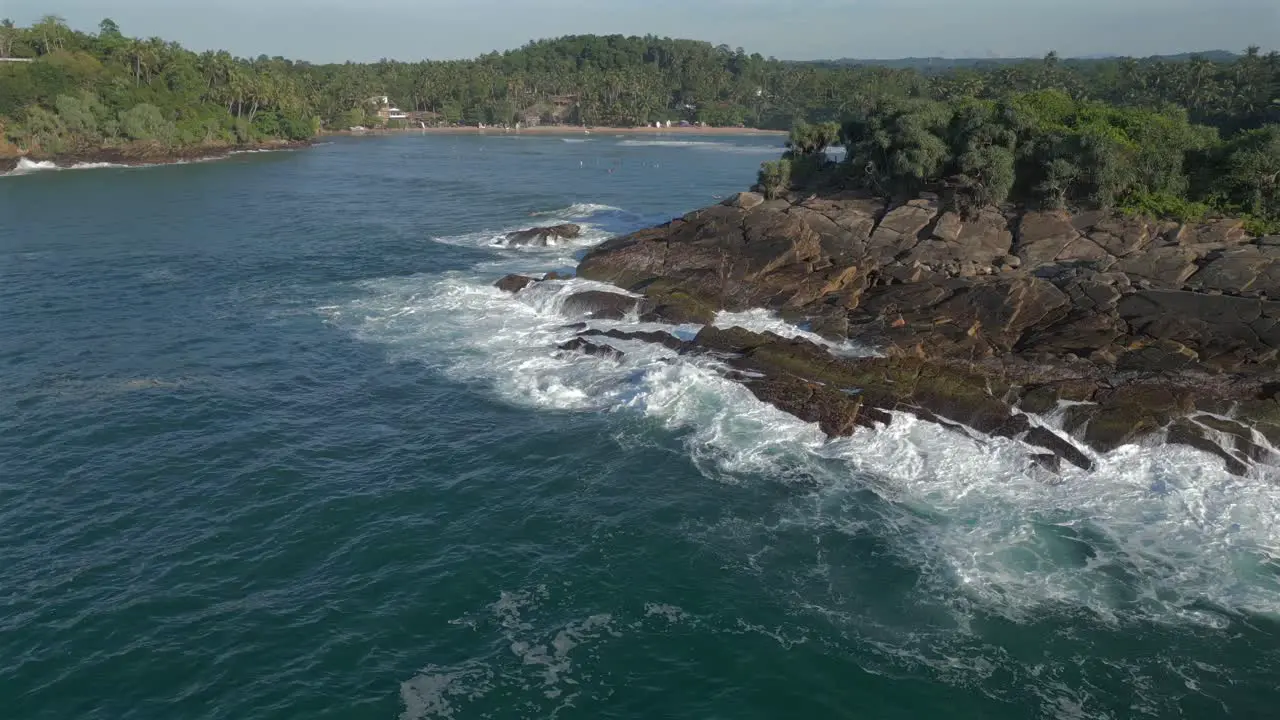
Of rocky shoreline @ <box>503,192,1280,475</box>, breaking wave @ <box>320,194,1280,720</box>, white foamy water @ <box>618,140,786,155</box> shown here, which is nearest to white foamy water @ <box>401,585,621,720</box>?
breaking wave @ <box>320,194,1280,720</box>

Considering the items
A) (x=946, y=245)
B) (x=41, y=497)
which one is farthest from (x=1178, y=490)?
(x=41, y=497)

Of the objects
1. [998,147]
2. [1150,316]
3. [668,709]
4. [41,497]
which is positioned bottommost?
[668,709]

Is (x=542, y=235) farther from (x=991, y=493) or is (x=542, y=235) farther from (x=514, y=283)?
(x=991, y=493)

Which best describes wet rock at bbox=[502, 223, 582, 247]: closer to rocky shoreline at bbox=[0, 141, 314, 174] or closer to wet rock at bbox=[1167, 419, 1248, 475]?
wet rock at bbox=[1167, 419, 1248, 475]

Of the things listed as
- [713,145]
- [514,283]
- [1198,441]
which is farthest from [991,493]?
[713,145]

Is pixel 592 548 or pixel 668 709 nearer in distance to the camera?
pixel 668 709

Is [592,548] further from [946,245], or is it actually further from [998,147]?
[998,147]

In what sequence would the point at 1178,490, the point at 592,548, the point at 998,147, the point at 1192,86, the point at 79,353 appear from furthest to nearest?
the point at 1192,86
the point at 998,147
the point at 79,353
the point at 1178,490
the point at 592,548

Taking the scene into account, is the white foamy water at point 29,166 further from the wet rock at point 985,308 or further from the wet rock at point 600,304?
the wet rock at point 600,304
